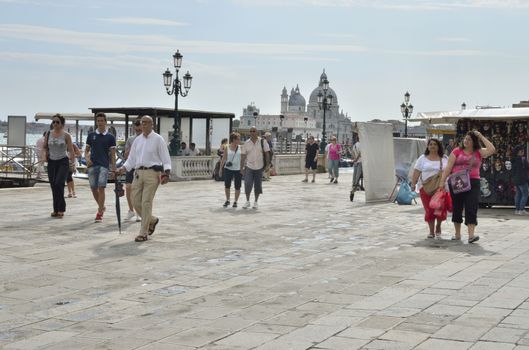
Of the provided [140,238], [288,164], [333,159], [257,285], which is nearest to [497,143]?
[140,238]

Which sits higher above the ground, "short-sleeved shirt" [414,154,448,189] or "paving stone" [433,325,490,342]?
"short-sleeved shirt" [414,154,448,189]

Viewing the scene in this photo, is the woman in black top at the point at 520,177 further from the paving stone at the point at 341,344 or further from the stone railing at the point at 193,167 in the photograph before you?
the stone railing at the point at 193,167

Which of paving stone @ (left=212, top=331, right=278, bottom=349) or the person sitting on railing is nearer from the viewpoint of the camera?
paving stone @ (left=212, top=331, right=278, bottom=349)

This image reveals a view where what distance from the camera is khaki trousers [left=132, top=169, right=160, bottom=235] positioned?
35.3 feet

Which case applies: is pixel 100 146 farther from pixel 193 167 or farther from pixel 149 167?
pixel 193 167

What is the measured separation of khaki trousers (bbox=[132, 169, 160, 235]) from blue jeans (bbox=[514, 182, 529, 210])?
7646 mm

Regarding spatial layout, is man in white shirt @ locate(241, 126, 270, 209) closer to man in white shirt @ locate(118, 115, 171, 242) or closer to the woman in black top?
the woman in black top

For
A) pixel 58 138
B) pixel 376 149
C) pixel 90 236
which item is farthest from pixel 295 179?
pixel 90 236

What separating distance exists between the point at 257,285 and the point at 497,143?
997 centimetres

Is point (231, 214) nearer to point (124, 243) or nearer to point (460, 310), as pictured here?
point (124, 243)

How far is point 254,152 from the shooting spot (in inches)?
628

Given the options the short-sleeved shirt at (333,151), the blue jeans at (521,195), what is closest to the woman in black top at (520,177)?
the blue jeans at (521,195)

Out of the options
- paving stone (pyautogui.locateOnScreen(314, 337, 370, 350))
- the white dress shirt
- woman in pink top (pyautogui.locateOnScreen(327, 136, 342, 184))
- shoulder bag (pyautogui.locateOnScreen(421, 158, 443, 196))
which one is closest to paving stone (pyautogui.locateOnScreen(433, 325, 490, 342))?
paving stone (pyautogui.locateOnScreen(314, 337, 370, 350))

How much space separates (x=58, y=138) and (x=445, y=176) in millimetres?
5678
